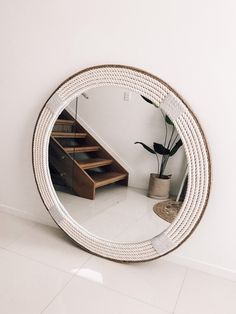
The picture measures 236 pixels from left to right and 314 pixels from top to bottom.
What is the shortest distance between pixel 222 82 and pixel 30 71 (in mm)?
932

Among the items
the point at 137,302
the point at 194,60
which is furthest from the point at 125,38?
the point at 137,302

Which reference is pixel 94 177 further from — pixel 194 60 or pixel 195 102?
pixel 194 60

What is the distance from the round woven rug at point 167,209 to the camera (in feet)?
3.68

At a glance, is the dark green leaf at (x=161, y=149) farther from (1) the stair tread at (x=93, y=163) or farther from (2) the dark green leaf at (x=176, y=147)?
(1) the stair tread at (x=93, y=163)

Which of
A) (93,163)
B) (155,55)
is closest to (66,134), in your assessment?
(93,163)

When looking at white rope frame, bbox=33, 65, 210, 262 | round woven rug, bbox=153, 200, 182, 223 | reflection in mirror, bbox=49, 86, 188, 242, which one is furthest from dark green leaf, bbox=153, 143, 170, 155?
round woven rug, bbox=153, 200, 182, 223

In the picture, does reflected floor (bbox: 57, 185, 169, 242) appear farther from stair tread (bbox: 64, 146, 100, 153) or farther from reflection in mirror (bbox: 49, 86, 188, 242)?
stair tread (bbox: 64, 146, 100, 153)

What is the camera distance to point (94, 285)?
1.05 metres

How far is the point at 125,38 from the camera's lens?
1.15 m

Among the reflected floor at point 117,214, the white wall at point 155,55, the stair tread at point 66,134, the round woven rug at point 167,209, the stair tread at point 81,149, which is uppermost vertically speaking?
the white wall at point 155,55

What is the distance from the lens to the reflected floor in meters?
1.19

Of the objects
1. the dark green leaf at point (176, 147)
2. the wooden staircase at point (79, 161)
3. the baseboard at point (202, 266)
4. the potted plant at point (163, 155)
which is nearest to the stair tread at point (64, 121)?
the wooden staircase at point (79, 161)

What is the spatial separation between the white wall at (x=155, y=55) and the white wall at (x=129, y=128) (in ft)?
0.46

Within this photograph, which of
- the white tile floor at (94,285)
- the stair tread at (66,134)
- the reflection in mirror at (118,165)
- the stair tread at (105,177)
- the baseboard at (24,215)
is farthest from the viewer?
the baseboard at (24,215)
